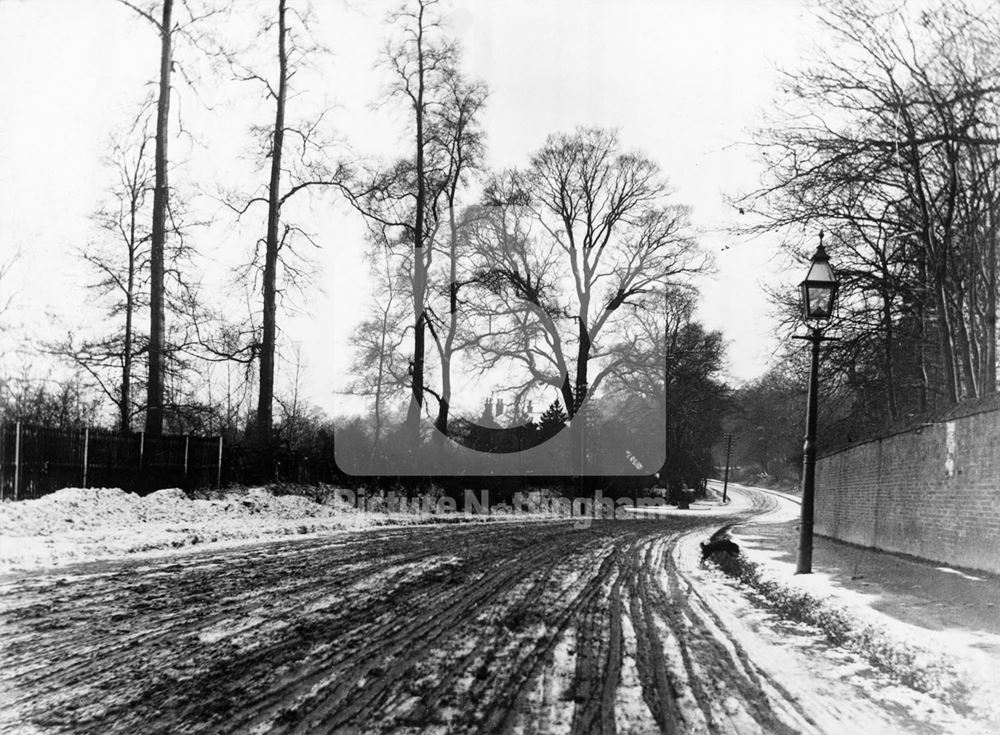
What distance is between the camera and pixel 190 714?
3.64 metres

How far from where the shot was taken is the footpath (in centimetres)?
469

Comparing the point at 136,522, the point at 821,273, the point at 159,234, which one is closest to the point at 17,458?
Result: the point at 136,522

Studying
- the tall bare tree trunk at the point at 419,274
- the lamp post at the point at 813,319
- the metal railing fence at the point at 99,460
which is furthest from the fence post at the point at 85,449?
the lamp post at the point at 813,319

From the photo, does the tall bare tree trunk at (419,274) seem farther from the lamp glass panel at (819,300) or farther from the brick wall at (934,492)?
the lamp glass panel at (819,300)

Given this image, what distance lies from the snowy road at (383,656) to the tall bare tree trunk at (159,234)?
912cm

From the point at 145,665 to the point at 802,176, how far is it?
898 cm

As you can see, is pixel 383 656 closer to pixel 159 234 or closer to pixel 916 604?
pixel 916 604

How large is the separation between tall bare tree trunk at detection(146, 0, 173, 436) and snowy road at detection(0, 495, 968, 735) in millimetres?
9117

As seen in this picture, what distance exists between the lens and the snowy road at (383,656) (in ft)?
12.3

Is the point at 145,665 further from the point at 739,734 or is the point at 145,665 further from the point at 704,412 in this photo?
the point at 704,412

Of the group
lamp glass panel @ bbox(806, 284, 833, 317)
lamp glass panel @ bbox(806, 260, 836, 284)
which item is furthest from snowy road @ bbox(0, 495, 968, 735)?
lamp glass panel @ bbox(806, 260, 836, 284)

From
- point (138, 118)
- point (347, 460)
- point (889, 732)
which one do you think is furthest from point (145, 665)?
point (347, 460)

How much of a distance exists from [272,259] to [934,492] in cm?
1581

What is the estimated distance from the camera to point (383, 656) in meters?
4.84
